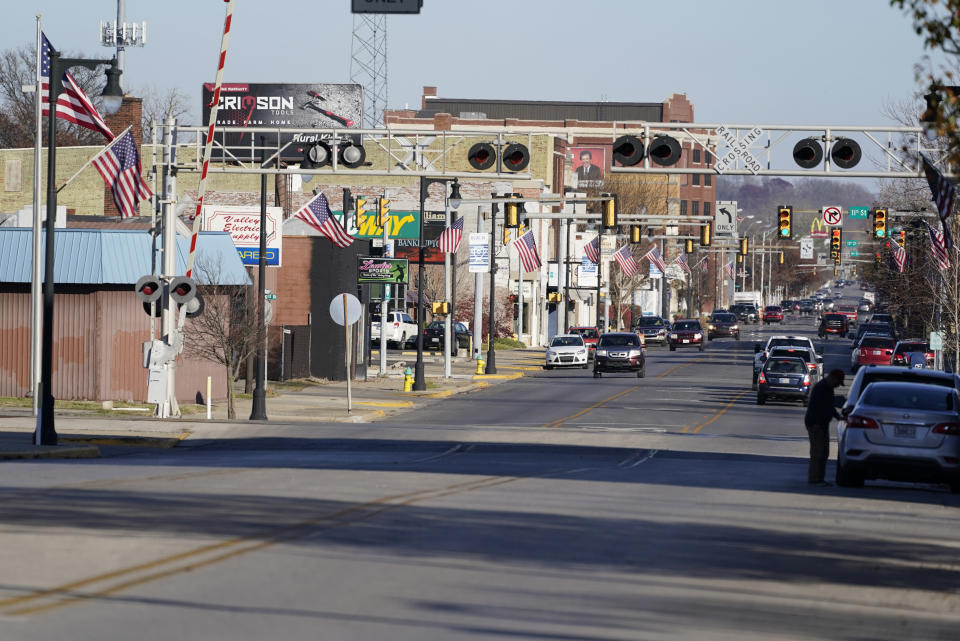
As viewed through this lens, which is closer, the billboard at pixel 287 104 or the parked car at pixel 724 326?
the billboard at pixel 287 104

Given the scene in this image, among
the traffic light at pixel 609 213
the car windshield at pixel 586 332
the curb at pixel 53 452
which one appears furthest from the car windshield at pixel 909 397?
the car windshield at pixel 586 332

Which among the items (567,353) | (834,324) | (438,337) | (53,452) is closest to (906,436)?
(53,452)

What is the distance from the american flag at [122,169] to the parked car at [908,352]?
32.3 m

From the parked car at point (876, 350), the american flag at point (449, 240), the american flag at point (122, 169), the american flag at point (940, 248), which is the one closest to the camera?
the american flag at point (122, 169)

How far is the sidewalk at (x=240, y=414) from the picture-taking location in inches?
1111

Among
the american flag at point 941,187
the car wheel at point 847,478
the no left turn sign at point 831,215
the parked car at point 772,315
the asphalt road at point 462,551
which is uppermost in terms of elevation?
the no left turn sign at point 831,215

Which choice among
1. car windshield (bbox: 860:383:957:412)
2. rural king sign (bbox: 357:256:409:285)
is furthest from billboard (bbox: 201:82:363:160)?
car windshield (bbox: 860:383:957:412)

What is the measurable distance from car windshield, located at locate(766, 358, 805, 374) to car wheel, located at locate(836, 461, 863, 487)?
2405 cm

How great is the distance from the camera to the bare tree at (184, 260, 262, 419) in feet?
119

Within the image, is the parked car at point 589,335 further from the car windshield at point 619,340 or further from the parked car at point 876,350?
the parked car at point 876,350

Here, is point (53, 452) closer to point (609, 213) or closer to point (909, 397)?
point (909, 397)

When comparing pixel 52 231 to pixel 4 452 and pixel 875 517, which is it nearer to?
pixel 4 452

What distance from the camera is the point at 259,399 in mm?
35438

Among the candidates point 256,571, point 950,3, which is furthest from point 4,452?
point 950,3
